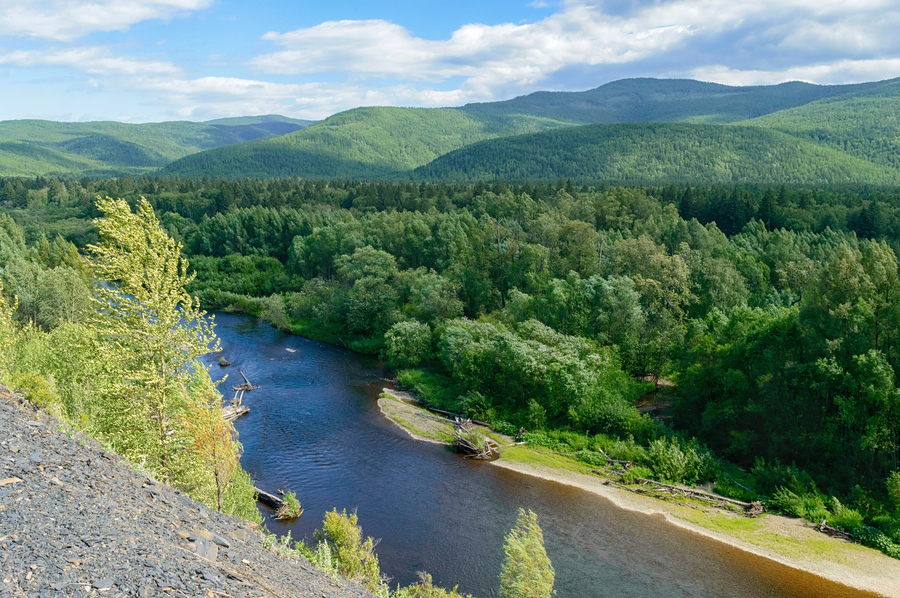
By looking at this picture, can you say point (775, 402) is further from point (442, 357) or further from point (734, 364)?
point (442, 357)

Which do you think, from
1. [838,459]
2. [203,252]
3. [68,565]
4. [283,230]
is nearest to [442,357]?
[838,459]

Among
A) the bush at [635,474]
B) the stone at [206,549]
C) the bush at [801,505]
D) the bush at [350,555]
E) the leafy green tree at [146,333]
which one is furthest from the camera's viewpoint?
the bush at [635,474]

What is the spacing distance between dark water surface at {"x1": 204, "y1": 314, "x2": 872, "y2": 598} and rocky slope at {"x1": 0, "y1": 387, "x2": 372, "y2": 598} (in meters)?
15.6

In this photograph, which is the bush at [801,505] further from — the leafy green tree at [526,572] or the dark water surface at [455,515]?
the leafy green tree at [526,572]

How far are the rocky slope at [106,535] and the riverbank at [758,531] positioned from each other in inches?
1048

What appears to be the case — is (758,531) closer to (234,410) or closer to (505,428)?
(505,428)

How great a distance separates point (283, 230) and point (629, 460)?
99.2m

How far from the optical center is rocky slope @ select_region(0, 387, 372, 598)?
13.2 meters

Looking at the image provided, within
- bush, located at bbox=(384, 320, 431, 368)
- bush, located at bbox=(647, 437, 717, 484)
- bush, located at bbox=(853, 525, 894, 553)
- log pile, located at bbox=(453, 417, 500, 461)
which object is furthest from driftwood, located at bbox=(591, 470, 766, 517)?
bush, located at bbox=(384, 320, 431, 368)

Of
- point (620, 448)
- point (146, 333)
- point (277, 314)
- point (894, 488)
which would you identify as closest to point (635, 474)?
point (620, 448)

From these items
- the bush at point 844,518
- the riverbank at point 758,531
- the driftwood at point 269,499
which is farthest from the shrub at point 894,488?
the driftwood at point 269,499

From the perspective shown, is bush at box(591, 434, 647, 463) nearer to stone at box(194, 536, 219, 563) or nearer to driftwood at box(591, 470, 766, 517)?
driftwood at box(591, 470, 766, 517)

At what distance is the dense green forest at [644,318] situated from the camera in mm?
41125

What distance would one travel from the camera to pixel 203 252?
429 ft
